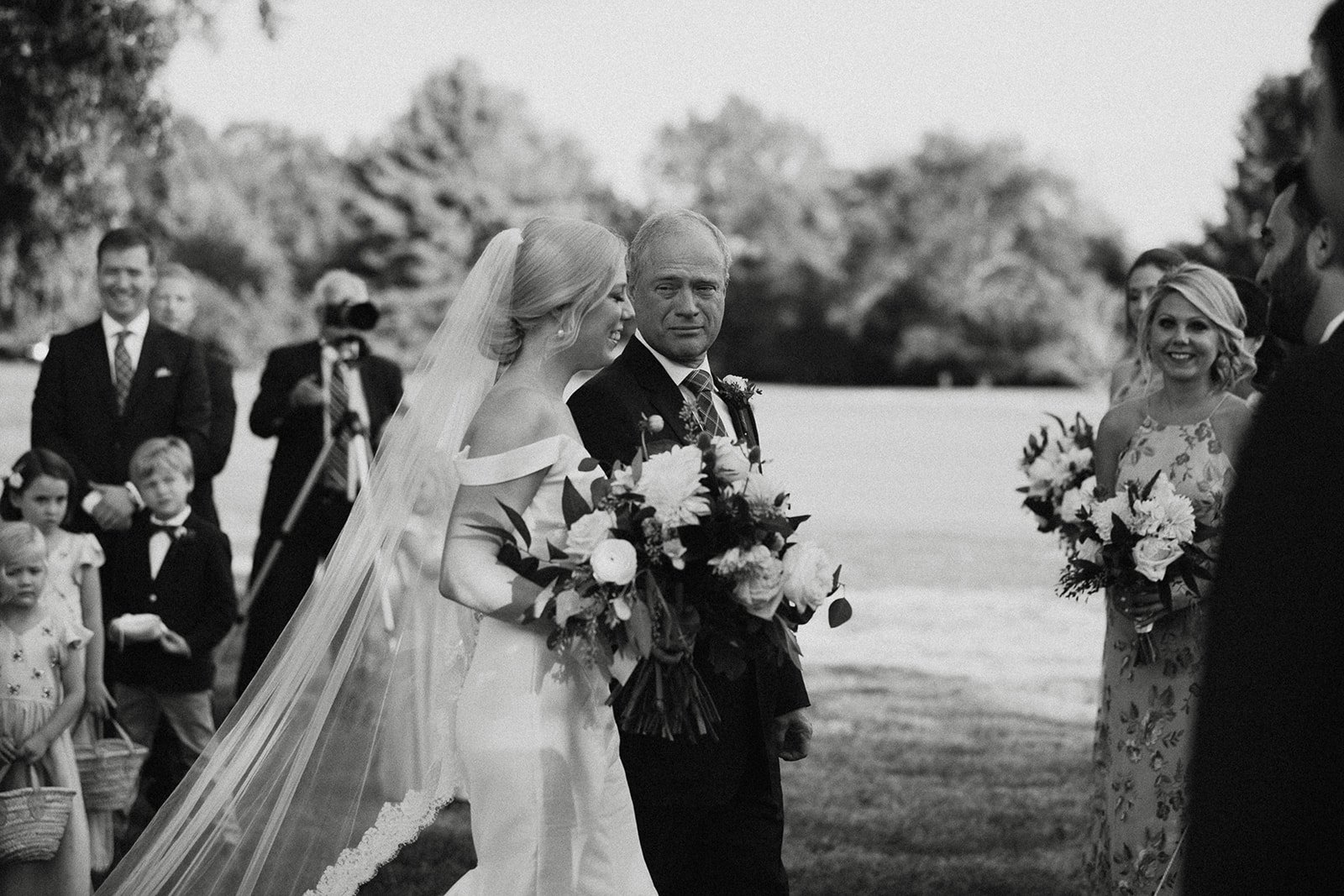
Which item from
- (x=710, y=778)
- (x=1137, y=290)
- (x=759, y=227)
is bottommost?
(x=710, y=778)

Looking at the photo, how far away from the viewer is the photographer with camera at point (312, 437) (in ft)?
27.9

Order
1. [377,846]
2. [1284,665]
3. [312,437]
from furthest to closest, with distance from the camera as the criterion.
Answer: [312,437], [377,846], [1284,665]

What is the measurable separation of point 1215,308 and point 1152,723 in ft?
5.10

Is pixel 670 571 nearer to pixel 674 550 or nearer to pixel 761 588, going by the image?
pixel 674 550

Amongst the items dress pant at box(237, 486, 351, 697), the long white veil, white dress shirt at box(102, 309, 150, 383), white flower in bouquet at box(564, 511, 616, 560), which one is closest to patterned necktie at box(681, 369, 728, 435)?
the long white veil

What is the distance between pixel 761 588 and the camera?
3961mm

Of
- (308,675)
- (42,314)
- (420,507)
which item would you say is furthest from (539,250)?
(42,314)

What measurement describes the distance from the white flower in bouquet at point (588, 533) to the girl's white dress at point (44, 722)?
2662 mm

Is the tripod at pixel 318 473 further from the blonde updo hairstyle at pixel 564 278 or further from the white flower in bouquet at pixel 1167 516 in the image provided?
the white flower in bouquet at pixel 1167 516

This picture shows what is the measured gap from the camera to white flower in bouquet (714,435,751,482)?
4.04 metres

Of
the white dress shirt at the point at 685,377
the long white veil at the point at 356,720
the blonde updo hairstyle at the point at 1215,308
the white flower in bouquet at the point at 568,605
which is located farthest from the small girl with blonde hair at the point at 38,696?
the blonde updo hairstyle at the point at 1215,308

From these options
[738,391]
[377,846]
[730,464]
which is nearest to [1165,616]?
[738,391]

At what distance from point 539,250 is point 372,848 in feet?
6.14

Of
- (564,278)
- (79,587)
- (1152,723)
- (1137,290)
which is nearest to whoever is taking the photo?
(564,278)
